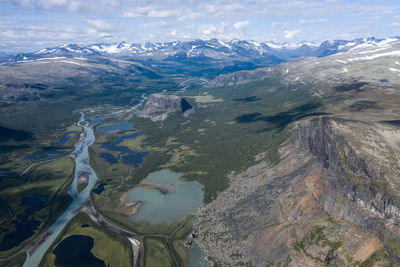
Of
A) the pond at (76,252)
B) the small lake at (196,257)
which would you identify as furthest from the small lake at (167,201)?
the pond at (76,252)

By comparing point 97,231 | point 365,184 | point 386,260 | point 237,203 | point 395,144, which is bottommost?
point 97,231

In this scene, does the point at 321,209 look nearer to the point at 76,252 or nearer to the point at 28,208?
the point at 76,252

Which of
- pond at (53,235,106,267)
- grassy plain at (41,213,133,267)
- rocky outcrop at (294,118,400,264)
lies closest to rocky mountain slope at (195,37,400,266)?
rocky outcrop at (294,118,400,264)

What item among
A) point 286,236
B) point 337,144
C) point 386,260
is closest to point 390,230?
point 386,260

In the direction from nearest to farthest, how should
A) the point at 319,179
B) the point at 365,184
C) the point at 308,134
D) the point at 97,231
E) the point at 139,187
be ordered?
the point at 365,184 < the point at 319,179 < the point at 97,231 < the point at 308,134 < the point at 139,187

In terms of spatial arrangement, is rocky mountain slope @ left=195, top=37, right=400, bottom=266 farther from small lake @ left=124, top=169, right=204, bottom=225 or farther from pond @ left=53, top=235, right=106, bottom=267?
pond @ left=53, top=235, right=106, bottom=267

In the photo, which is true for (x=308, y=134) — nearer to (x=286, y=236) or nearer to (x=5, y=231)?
(x=286, y=236)

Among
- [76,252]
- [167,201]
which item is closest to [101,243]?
[76,252]
